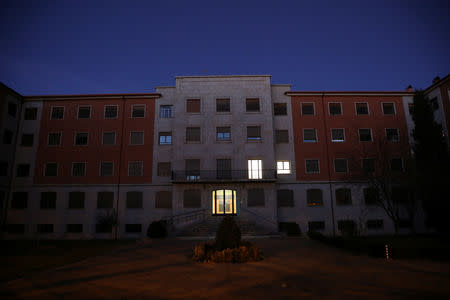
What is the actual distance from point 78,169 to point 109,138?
407 centimetres

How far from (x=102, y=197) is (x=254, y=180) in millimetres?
14194

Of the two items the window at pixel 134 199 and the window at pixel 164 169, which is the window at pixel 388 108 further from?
the window at pixel 134 199

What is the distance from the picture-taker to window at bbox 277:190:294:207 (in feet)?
84.6

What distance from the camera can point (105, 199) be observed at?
84.6 ft

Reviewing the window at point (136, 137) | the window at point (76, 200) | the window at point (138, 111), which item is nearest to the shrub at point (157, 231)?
the window at point (76, 200)

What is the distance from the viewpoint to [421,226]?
83.0ft

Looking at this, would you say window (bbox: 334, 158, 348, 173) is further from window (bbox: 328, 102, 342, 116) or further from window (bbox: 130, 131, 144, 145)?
window (bbox: 130, 131, 144, 145)

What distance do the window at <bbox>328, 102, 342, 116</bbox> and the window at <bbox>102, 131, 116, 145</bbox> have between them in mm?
21698

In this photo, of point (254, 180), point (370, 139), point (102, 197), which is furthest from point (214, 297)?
point (370, 139)

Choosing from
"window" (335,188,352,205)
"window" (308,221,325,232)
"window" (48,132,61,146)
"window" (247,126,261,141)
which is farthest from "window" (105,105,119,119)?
"window" (335,188,352,205)

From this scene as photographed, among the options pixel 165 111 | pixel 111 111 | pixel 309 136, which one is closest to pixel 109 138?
pixel 111 111

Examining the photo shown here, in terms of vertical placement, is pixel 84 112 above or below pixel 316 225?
above

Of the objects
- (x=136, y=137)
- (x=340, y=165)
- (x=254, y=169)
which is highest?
(x=136, y=137)

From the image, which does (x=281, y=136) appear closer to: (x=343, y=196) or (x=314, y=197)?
(x=314, y=197)
